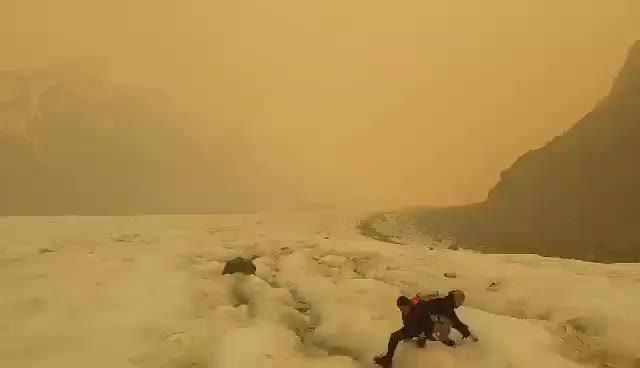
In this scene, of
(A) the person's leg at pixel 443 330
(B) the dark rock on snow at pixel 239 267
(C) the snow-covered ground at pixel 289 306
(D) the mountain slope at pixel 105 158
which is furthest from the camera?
(D) the mountain slope at pixel 105 158

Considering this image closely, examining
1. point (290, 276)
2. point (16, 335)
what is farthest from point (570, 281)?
point (16, 335)

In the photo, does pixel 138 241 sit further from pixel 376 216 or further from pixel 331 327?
pixel 376 216

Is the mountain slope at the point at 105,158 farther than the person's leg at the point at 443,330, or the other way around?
the mountain slope at the point at 105,158

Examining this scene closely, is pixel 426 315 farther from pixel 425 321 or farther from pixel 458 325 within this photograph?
pixel 458 325

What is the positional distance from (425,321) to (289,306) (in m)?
2.05

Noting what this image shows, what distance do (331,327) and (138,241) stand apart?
565cm

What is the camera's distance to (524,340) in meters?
4.19

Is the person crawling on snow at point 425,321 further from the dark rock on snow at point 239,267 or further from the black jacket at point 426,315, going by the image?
the dark rock on snow at point 239,267

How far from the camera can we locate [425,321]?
3.83 metres

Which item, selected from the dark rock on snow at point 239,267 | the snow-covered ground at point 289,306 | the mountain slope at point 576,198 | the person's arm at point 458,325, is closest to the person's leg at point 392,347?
the snow-covered ground at point 289,306

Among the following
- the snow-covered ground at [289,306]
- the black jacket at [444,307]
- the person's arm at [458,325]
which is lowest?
the snow-covered ground at [289,306]

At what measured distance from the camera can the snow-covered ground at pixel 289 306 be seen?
408 centimetres

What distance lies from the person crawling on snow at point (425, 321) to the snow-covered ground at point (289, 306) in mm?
97

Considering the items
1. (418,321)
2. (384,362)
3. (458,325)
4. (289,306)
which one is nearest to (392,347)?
(384,362)
